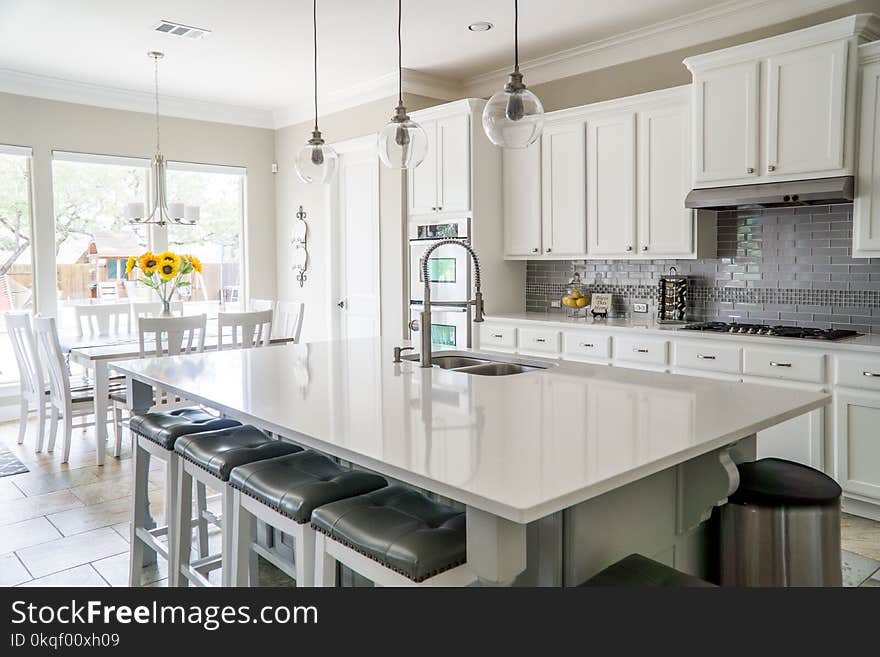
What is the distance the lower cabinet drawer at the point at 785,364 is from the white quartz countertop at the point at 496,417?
4.67 feet

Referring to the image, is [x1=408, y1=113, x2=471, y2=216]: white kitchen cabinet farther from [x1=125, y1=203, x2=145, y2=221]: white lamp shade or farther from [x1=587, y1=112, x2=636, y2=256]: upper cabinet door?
[x1=125, y1=203, x2=145, y2=221]: white lamp shade

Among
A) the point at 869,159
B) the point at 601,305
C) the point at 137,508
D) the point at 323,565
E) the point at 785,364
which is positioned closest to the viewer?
the point at 323,565

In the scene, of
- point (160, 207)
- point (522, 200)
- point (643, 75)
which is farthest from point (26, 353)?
point (643, 75)

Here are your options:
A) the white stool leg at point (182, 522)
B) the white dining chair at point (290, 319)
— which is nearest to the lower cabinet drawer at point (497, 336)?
the white dining chair at point (290, 319)

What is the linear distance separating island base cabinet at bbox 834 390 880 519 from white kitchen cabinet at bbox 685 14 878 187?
44.3 inches

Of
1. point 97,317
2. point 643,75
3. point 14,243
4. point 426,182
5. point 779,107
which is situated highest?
point 643,75

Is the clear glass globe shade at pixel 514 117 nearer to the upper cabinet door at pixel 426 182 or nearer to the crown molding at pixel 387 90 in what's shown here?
the upper cabinet door at pixel 426 182

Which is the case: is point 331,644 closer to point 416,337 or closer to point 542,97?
point 416,337

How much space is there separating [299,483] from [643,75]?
387 cm

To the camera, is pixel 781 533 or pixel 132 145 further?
pixel 132 145

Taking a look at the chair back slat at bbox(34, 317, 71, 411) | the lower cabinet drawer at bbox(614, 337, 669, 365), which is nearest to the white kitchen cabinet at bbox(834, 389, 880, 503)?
the lower cabinet drawer at bbox(614, 337, 669, 365)

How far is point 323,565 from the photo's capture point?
5.73ft

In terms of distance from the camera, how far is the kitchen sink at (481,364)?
285 cm

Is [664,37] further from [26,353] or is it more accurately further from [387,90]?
[26,353]
